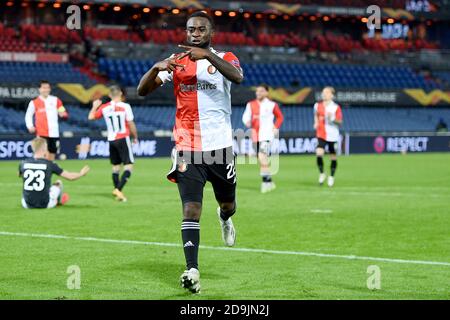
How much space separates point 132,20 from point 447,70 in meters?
20.2

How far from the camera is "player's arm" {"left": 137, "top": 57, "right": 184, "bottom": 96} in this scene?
854 centimetres

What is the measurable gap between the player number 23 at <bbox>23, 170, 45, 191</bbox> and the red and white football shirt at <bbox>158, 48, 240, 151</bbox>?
7447 millimetres

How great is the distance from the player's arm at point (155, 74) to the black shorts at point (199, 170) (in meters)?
0.71

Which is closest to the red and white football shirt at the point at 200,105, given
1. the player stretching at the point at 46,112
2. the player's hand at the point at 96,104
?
the player's hand at the point at 96,104

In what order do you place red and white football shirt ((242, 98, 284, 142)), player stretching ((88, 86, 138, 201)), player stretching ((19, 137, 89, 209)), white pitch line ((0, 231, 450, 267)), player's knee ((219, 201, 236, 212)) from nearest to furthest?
1. player's knee ((219, 201, 236, 212))
2. white pitch line ((0, 231, 450, 267))
3. player stretching ((19, 137, 89, 209))
4. player stretching ((88, 86, 138, 201))
5. red and white football shirt ((242, 98, 284, 142))

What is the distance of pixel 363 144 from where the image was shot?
149ft

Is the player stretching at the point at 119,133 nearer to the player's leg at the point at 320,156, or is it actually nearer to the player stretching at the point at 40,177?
the player stretching at the point at 40,177

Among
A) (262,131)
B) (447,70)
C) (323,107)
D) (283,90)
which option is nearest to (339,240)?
(262,131)

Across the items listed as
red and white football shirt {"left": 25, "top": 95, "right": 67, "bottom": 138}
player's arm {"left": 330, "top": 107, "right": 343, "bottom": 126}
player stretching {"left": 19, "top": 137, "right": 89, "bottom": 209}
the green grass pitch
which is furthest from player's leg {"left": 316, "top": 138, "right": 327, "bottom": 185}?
player stretching {"left": 19, "top": 137, "right": 89, "bottom": 209}

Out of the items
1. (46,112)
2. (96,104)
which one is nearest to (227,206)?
(96,104)

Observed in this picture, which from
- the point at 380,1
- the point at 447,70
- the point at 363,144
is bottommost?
the point at 363,144

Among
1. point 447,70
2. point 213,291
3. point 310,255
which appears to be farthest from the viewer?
point 447,70

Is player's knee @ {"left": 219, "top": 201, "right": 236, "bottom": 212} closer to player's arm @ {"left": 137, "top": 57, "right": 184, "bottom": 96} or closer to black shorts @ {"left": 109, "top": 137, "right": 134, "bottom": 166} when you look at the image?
player's arm @ {"left": 137, "top": 57, "right": 184, "bottom": 96}
